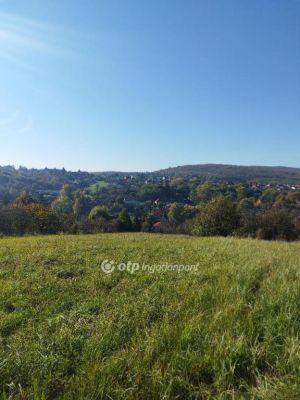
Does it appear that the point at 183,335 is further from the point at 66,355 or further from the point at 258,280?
the point at 258,280

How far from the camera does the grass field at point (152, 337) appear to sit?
295cm

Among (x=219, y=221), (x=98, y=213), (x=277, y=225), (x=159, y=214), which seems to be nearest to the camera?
(x=219, y=221)

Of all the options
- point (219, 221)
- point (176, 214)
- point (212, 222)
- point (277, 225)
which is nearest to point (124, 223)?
point (176, 214)

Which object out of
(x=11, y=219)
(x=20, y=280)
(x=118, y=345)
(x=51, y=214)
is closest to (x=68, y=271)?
(x=20, y=280)

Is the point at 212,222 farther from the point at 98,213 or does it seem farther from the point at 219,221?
the point at 98,213

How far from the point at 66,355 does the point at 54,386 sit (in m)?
0.44

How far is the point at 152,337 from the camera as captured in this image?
3738 mm

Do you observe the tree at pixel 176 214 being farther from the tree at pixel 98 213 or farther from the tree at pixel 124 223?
the tree at pixel 98 213

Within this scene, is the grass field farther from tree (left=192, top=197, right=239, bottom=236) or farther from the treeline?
tree (left=192, top=197, right=239, bottom=236)

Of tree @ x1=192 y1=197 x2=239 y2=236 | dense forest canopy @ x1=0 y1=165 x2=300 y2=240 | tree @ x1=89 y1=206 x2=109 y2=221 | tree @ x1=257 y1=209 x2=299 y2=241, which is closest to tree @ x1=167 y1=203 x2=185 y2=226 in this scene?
dense forest canopy @ x1=0 y1=165 x2=300 y2=240

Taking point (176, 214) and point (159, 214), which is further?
point (159, 214)

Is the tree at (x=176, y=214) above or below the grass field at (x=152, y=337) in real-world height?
below

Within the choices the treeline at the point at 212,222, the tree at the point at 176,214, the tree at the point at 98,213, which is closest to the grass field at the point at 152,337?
the treeline at the point at 212,222

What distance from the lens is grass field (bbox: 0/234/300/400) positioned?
2951mm
